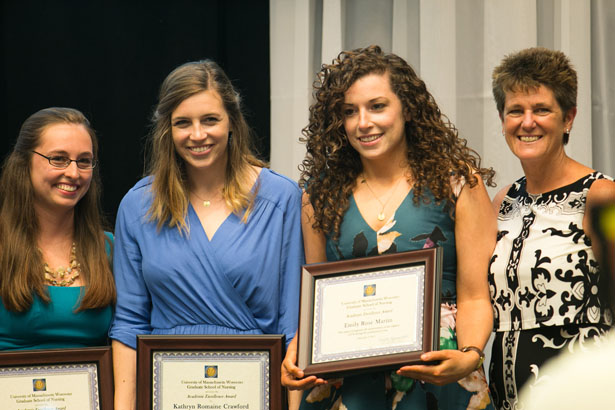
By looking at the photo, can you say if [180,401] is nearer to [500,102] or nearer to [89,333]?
[89,333]

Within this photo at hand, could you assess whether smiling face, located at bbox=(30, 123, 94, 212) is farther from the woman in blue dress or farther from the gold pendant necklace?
the gold pendant necklace

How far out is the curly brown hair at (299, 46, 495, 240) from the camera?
2115 mm

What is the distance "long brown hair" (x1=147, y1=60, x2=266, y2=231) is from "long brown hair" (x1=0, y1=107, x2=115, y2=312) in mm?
370

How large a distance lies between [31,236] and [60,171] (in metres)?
0.26

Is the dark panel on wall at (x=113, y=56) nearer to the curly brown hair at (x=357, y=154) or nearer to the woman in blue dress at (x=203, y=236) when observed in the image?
the woman in blue dress at (x=203, y=236)

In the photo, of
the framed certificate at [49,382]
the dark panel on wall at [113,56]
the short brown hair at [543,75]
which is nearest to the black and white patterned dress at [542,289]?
the short brown hair at [543,75]

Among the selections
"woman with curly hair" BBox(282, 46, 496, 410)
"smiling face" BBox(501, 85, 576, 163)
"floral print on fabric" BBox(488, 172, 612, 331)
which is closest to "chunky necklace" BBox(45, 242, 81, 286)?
"woman with curly hair" BBox(282, 46, 496, 410)

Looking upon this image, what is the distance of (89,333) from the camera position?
8.55 feet

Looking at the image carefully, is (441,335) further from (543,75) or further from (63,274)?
(63,274)

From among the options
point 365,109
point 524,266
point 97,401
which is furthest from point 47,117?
point 524,266

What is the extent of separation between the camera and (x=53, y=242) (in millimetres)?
2756

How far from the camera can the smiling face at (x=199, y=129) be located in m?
2.41

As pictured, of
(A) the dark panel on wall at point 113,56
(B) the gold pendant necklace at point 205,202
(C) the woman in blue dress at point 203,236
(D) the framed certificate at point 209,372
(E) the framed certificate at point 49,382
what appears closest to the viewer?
(D) the framed certificate at point 209,372

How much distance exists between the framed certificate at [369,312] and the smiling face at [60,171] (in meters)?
1.12
